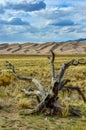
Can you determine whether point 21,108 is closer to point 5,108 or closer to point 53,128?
point 5,108

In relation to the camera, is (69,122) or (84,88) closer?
(69,122)

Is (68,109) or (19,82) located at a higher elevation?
(68,109)

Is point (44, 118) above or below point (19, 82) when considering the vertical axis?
above

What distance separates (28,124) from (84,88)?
11.2 m

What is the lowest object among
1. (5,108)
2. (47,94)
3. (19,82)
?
(19,82)

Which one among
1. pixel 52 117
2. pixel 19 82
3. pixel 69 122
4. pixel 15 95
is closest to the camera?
pixel 69 122

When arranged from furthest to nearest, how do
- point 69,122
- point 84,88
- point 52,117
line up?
Result: point 84,88 < point 52,117 < point 69,122

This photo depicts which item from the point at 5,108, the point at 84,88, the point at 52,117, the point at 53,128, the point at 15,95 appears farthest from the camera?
the point at 84,88

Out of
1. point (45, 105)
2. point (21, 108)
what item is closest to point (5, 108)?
point (21, 108)

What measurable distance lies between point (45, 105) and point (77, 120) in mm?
1497

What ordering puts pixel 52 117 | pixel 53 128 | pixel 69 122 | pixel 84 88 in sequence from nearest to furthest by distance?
pixel 53 128 → pixel 69 122 → pixel 52 117 → pixel 84 88

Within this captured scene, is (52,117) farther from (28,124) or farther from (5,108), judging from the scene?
(5,108)

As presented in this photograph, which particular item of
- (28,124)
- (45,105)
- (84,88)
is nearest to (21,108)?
(45,105)

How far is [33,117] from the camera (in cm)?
1189
